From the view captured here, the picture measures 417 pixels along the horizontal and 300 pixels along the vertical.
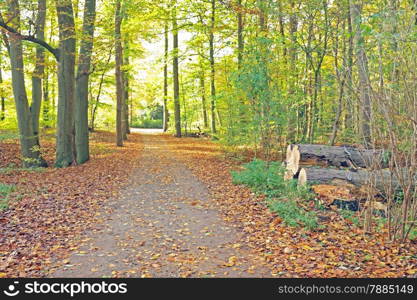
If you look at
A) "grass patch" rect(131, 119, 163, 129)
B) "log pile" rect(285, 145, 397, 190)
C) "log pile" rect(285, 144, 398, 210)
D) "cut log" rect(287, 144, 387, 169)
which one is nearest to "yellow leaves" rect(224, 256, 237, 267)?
"log pile" rect(285, 144, 398, 210)

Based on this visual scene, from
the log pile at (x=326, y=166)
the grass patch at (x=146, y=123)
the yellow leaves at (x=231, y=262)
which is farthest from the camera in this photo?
the grass patch at (x=146, y=123)

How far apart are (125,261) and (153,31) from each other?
17474mm

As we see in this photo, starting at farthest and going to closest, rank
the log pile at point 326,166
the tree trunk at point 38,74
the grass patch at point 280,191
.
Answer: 1. the tree trunk at point 38,74
2. the log pile at point 326,166
3. the grass patch at point 280,191

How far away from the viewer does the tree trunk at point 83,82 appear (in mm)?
13609

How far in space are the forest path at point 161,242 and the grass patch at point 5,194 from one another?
2.03m

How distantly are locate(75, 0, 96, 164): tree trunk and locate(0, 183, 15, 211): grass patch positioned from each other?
15.0ft

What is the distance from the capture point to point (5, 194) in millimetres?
9078

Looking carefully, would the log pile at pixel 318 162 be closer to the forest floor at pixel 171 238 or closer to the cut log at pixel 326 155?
the cut log at pixel 326 155

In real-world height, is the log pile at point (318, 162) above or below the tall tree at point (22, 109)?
below

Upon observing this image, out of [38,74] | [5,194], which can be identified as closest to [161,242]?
[5,194]

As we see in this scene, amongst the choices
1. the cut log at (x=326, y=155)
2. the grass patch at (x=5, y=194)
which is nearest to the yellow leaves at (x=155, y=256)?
the grass patch at (x=5, y=194)

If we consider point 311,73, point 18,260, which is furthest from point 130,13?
point 18,260

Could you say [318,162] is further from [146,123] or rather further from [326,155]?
[146,123]

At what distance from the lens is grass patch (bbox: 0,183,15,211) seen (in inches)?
310
